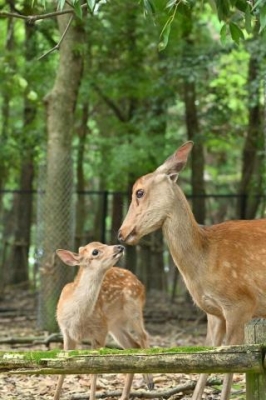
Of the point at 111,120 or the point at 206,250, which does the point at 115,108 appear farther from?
the point at 206,250

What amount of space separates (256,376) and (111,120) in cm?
1344

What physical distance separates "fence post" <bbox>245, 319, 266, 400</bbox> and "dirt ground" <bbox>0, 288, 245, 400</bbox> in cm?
222

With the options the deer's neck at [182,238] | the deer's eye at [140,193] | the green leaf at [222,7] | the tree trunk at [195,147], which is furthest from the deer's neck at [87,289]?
the tree trunk at [195,147]

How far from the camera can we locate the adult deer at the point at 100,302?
8.17 meters

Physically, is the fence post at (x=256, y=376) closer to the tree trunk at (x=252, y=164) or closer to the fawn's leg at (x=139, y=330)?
the fawn's leg at (x=139, y=330)

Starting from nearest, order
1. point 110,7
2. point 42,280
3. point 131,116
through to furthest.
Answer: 1. point 42,280
2. point 110,7
3. point 131,116

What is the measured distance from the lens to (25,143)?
659 inches

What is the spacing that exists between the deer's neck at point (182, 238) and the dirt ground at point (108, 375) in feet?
4.34

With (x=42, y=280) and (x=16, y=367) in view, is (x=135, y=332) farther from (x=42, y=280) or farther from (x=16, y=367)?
(x=42, y=280)

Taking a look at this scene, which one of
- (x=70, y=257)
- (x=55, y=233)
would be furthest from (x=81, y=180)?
(x=70, y=257)

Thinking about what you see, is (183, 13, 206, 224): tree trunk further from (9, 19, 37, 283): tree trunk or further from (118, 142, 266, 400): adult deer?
(118, 142, 266, 400): adult deer

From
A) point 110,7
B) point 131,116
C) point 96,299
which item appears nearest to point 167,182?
point 96,299

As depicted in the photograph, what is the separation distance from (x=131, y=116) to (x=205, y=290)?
11.1 metres

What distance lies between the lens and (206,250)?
6996mm
